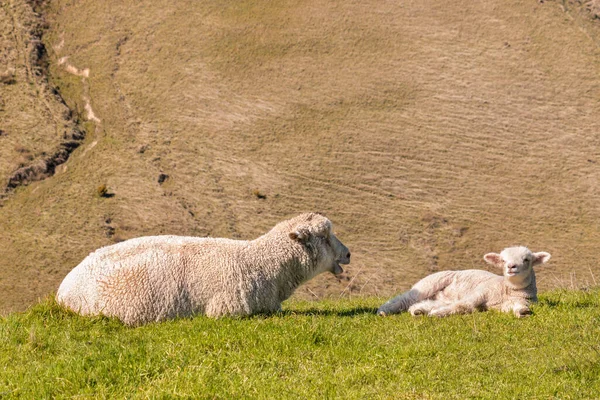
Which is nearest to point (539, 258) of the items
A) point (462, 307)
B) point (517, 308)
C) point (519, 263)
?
point (519, 263)

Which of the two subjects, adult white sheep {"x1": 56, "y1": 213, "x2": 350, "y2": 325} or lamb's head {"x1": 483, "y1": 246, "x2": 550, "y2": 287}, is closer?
adult white sheep {"x1": 56, "y1": 213, "x2": 350, "y2": 325}

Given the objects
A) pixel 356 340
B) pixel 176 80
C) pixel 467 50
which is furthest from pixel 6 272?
pixel 467 50

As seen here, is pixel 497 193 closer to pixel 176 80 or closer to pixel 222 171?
pixel 222 171

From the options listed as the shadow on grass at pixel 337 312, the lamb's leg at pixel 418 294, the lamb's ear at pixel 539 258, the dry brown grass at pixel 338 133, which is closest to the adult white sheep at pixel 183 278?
the shadow on grass at pixel 337 312

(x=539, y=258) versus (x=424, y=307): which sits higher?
(x=539, y=258)

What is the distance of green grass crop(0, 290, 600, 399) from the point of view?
26.1ft

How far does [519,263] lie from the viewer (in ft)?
41.2

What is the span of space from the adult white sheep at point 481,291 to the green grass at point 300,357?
1022mm

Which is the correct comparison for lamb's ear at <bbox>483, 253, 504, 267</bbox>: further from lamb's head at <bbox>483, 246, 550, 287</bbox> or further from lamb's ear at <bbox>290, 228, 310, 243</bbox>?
lamb's ear at <bbox>290, 228, 310, 243</bbox>

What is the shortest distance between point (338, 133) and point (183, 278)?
52176mm

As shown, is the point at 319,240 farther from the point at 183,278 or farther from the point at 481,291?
the point at 481,291

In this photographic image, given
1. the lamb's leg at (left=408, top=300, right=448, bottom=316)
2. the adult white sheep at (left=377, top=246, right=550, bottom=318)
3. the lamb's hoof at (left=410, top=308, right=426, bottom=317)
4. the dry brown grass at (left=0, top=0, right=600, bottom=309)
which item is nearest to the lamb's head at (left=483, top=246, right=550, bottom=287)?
the adult white sheep at (left=377, top=246, right=550, bottom=318)

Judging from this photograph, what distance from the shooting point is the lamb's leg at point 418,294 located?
1292 cm

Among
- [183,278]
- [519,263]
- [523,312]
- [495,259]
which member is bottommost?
[523,312]
